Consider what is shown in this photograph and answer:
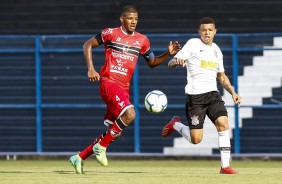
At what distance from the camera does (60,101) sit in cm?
2161

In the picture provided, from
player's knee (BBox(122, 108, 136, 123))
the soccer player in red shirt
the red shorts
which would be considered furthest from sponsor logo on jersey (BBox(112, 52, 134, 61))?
player's knee (BBox(122, 108, 136, 123))

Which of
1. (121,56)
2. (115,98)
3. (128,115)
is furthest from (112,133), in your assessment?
(121,56)

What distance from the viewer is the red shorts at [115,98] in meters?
14.6

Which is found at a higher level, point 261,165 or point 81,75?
point 81,75

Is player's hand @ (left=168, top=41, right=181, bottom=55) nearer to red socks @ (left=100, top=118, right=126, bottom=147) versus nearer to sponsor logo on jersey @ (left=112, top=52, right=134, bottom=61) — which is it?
sponsor logo on jersey @ (left=112, top=52, right=134, bottom=61)

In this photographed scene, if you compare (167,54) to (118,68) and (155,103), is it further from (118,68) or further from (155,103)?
(155,103)

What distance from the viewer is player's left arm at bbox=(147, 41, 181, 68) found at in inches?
572

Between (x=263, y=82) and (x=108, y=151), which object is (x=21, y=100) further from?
(x=263, y=82)

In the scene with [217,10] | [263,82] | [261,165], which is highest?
[217,10]

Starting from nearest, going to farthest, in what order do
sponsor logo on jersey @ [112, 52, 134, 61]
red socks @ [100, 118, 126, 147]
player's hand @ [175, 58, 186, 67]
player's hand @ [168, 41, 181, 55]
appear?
player's hand @ [175, 58, 186, 67], red socks @ [100, 118, 126, 147], player's hand @ [168, 41, 181, 55], sponsor logo on jersey @ [112, 52, 134, 61]

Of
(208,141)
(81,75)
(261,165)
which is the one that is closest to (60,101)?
(81,75)
